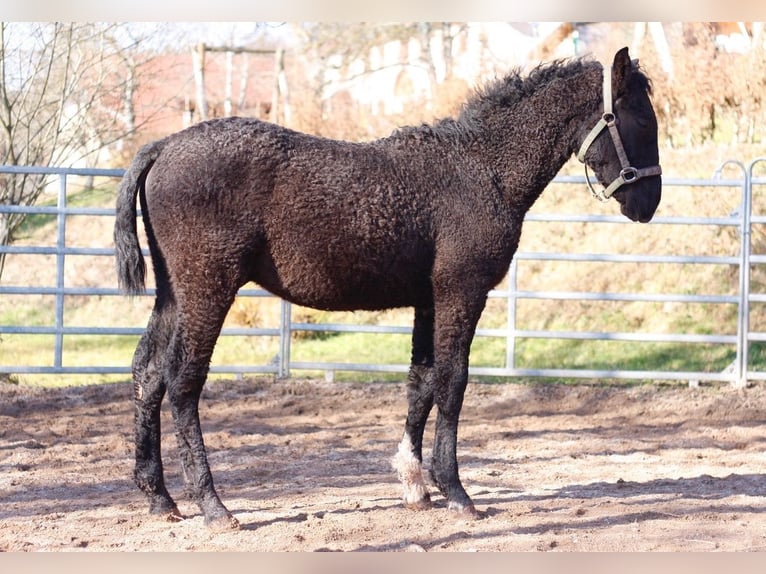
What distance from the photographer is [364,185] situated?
455 cm

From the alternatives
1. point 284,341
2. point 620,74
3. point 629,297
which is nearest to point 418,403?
point 620,74

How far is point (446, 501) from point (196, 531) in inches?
53.7

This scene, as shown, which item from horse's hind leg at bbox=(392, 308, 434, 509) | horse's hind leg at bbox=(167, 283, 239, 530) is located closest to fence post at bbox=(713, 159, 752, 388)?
horse's hind leg at bbox=(392, 308, 434, 509)

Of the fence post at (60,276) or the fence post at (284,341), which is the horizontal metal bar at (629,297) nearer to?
the fence post at (284,341)

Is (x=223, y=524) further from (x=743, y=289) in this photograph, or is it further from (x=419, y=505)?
(x=743, y=289)

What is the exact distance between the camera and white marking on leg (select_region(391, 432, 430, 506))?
4820mm

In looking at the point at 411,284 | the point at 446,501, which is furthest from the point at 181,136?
the point at 446,501

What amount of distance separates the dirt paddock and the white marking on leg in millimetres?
81

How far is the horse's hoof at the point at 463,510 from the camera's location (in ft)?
15.3

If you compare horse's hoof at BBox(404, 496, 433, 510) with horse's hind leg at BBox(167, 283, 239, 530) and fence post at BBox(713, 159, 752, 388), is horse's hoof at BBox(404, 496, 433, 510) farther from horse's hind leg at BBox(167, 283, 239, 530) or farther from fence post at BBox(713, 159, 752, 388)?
fence post at BBox(713, 159, 752, 388)

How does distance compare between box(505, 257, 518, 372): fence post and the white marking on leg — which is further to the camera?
box(505, 257, 518, 372): fence post

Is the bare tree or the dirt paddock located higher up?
the bare tree

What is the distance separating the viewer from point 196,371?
4410 millimetres

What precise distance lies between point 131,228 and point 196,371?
77cm
